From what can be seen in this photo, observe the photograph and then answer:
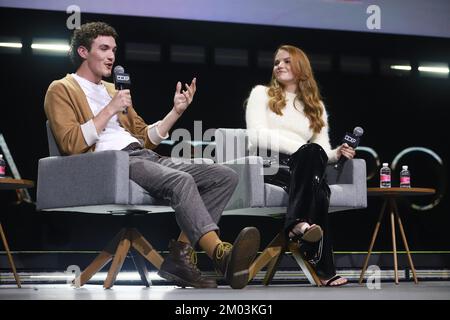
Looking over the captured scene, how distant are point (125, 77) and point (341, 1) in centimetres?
258

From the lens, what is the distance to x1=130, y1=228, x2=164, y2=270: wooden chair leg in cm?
362

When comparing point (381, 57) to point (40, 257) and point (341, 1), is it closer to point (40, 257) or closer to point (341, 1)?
point (341, 1)

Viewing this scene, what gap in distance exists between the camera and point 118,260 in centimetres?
360

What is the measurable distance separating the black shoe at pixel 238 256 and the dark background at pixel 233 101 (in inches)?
96.8

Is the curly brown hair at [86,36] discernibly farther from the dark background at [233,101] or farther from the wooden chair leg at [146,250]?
the dark background at [233,101]

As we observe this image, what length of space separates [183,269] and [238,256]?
518 millimetres

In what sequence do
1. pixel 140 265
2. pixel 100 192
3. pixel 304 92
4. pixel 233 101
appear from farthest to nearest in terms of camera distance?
pixel 233 101 < pixel 304 92 < pixel 140 265 < pixel 100 192

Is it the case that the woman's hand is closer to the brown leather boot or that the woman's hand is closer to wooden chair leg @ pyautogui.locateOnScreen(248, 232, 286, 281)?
wooden chair leg @ pyautogui.locateOnScreen(248, 232, 286, 281)

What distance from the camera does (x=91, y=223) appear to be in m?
5.18

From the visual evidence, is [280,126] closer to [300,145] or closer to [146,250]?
[300,145]

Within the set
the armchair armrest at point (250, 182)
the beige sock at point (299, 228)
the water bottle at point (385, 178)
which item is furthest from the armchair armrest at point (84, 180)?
the water bottle at point (385, 178)

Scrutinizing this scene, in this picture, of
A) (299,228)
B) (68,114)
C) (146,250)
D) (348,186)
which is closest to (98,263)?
(146,250)

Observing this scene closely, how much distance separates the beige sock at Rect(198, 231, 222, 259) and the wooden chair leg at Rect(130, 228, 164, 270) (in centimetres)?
73
